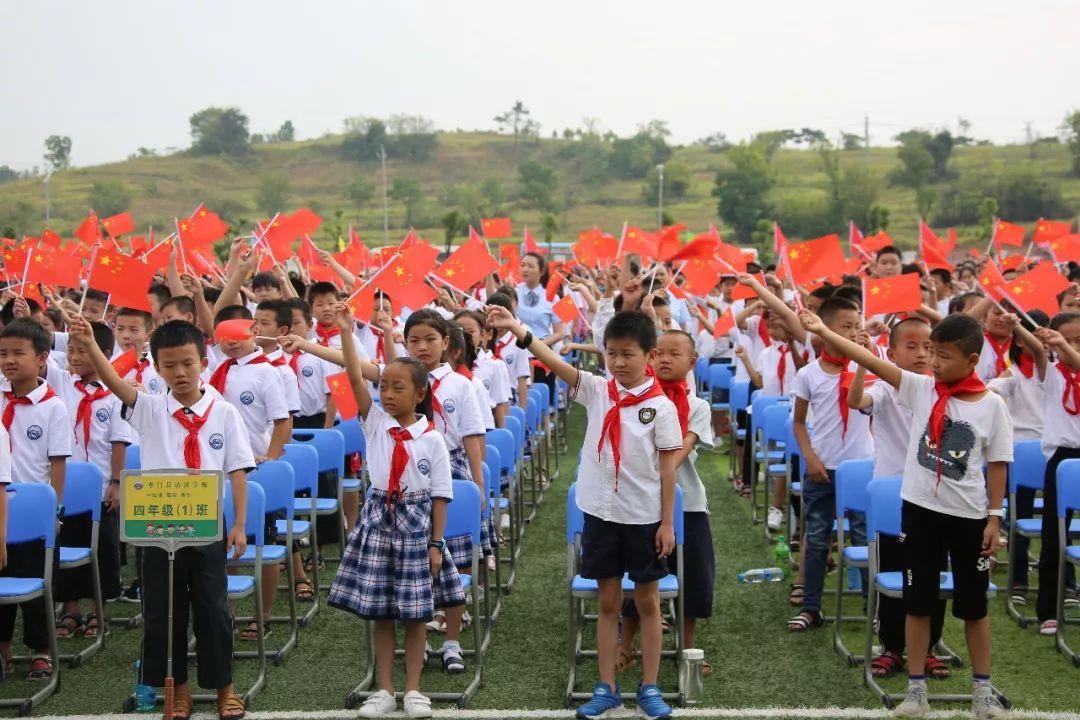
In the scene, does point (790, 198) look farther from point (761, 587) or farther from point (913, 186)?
point (761, 587)

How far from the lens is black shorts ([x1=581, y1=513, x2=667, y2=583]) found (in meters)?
5.30

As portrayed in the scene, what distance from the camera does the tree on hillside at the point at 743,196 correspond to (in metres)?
73.1

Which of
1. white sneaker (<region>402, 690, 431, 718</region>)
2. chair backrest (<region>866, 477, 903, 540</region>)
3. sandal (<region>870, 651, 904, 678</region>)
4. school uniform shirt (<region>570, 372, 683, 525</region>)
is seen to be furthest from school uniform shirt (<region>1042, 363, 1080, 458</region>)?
white sneaker (<region>402, 690, 431, 718</region>)

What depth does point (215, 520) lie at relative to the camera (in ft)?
16.0

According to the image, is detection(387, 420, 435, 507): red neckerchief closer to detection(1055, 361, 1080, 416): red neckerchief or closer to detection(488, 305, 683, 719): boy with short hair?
detection(488, 305, 683, 719): boy with short hair

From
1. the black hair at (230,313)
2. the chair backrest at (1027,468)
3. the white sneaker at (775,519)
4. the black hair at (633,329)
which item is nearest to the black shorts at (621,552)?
the black hair at (633,329)

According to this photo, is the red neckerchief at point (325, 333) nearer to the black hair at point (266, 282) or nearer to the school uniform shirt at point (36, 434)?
the black hair at point (266, 282)

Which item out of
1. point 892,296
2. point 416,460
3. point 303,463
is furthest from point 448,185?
point 416,460

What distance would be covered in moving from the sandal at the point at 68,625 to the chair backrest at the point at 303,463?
1.47 meters

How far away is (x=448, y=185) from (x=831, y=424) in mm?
102882

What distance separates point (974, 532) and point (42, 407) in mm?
4799

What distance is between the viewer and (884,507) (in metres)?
5.88

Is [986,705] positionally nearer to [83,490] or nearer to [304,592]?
[304,592]

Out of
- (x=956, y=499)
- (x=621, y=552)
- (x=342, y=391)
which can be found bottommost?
(x=621, y=552)
